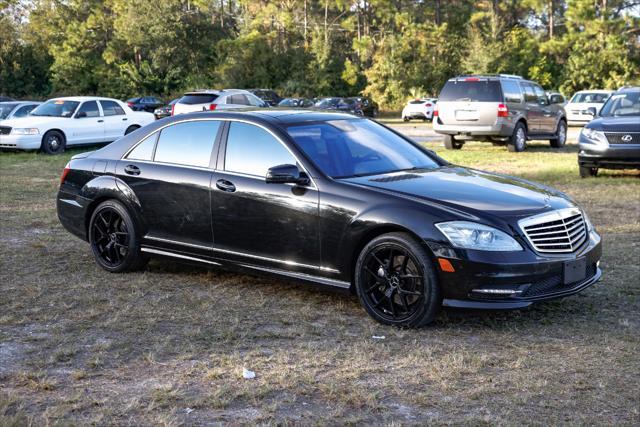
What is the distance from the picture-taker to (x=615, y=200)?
12109 millimetres

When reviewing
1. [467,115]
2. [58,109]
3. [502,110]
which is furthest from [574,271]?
[58,109]

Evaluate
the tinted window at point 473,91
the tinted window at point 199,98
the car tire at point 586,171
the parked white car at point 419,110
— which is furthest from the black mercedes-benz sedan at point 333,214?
the parked white car at point 419,110

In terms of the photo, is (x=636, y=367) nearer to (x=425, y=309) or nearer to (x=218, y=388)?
(x=425, y=309)

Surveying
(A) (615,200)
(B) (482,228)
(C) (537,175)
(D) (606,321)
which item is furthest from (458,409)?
(C) (537,175)

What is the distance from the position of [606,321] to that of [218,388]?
2989 mm

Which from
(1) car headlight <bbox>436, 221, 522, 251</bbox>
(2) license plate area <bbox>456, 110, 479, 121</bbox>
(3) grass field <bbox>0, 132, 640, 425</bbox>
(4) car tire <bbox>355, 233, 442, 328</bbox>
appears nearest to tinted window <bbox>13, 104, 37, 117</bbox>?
(2) license plate area <bbox>456, 110, 479, 121</bbox>

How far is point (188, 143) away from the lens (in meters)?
7.22

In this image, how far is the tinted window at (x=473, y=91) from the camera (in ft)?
66.3

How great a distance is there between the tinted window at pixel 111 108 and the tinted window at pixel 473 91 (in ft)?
29.1

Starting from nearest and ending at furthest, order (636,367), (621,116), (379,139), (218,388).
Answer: (218,388), (636,367), (379,139), (621,116)

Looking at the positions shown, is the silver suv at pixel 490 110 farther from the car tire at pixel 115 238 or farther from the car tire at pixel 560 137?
the car tire at pixel 115 238

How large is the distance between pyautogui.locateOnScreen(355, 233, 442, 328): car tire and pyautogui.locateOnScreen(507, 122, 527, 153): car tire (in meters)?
15.4

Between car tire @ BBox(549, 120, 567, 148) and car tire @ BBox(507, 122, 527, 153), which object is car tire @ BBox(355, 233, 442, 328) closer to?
car tire @ BBox(507, 122, 527, 153)

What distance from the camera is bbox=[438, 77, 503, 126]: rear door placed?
2017cm
